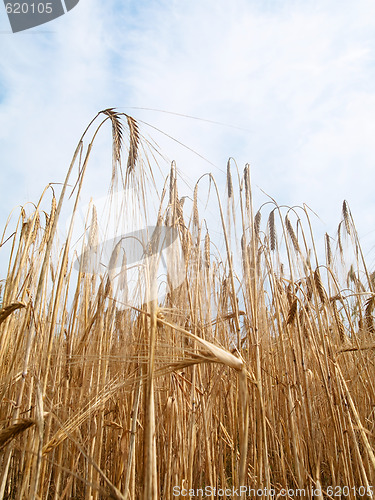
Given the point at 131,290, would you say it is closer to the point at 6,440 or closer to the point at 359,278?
the point at 6,440

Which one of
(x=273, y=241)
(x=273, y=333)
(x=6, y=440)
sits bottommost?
(x=6, y=440)

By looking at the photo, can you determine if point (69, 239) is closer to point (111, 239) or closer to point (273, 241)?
point (111, 239)

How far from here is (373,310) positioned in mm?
2068

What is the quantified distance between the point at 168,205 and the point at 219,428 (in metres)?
0.89

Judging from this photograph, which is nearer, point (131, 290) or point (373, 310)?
point (131, 290)

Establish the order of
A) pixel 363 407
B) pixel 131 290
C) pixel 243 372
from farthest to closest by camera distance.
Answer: pixel 363 407 < pixel 131 290 < pixel 243 372

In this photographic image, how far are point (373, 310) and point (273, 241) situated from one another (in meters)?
0.67

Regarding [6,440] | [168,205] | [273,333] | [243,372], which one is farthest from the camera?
[273,333]

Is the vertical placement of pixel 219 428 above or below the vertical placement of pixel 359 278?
below

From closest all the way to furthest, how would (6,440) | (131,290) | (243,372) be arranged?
(243,372)
(6,440)
(131,290)

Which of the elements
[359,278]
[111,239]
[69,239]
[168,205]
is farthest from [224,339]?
[359,278]

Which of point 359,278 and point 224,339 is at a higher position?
point 359,278

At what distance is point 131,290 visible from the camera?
1183 mm

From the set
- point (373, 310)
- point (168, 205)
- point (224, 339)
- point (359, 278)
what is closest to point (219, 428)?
point (224, 339)
